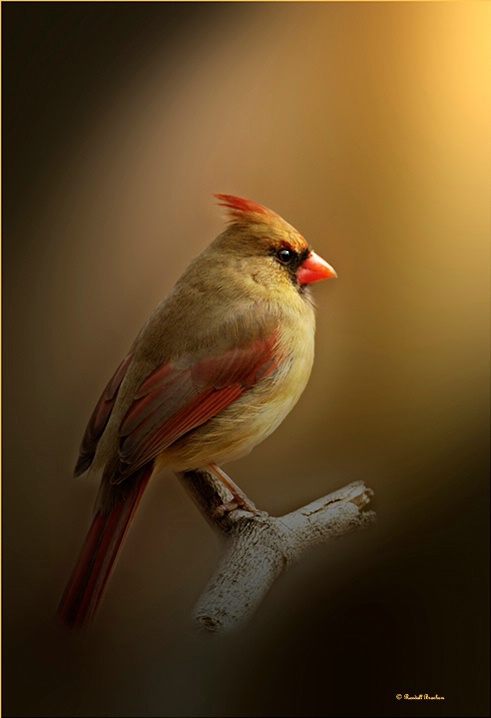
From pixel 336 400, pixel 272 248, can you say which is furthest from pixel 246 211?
pixel 336 400

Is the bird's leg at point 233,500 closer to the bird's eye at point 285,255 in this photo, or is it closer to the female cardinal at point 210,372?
the female cardinal at point 210,372

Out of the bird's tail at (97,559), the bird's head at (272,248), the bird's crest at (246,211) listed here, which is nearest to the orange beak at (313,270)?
the bird's head at (272,248)

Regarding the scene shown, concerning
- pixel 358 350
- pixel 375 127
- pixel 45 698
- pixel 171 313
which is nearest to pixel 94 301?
pixel 171 313

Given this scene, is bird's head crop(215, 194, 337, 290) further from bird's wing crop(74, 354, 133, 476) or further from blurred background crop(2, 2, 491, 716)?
bird's wing crop(74, 354, 133, 476)

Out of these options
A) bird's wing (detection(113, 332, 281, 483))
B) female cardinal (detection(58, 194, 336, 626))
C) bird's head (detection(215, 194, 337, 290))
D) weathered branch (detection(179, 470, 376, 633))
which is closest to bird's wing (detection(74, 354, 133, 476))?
female cardinal (detection(58, 194, 336, 626))

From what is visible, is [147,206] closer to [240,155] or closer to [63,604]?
[240,155]

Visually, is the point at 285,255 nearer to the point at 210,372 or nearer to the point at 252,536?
the point at 210,372
